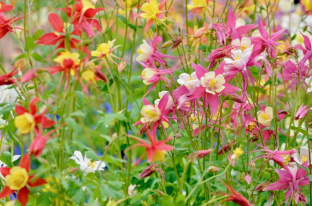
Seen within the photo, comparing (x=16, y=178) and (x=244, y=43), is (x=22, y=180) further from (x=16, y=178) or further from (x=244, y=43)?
(x=244, y=43)

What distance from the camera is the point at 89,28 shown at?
101cm

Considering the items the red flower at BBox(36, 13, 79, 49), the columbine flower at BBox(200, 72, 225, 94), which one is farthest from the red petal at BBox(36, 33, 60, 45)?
the columbine flower at BBox(200, 72, 225, 94)

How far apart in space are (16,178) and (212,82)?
0.44m

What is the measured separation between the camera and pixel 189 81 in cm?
112

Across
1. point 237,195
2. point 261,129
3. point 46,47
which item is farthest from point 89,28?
point 261,129

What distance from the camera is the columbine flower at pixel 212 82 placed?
1102 millimetres

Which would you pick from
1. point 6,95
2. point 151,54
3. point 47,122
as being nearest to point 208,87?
point 151,54

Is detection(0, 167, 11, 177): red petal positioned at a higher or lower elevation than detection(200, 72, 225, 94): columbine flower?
lower

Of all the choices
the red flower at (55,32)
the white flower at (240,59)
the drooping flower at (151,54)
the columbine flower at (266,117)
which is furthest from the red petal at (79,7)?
the columbine flower at (266,117)

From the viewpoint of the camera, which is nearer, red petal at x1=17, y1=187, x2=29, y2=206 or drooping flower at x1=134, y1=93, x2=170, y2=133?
red petal at x1=17, y1=187, x2=29, y2=206

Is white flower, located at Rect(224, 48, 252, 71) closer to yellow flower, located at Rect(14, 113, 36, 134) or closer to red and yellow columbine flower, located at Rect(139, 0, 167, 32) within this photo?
red and yellow columbine flower, located at Rect(139, 0, 167, 32)

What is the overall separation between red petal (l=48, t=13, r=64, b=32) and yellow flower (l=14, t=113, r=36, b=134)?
0.22 m

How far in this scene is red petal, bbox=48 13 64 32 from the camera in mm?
1021

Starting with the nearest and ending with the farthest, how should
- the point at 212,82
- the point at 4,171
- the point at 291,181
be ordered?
the point at 4,171
the point at 212,82
the point at 291,181
